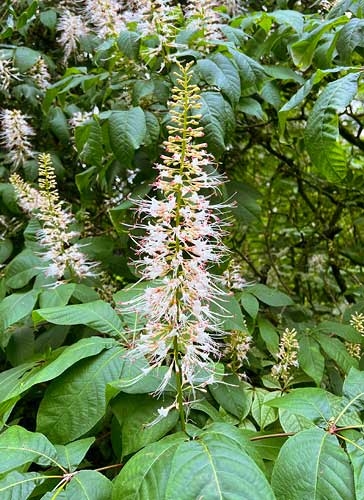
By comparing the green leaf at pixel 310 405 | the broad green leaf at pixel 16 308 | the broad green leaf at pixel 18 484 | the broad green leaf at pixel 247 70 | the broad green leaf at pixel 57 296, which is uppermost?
the broad green leaf at pixel 247 70

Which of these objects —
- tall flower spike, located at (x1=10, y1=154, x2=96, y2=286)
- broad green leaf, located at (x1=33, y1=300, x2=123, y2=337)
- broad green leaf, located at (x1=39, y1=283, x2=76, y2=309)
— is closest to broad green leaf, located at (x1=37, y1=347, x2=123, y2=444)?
broad green leaf, located at (x1=33, y1=300, x2=123, y2=337)

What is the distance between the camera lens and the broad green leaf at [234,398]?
1516 millimetres

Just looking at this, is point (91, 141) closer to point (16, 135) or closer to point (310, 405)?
point (16, 135)

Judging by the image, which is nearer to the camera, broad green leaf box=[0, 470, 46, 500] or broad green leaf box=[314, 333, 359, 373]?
broad green leaf box=[0, 470, 46, 500]

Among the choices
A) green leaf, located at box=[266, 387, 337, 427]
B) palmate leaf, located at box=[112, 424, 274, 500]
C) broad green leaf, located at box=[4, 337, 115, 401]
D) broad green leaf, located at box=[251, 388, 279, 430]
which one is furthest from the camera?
broad green leaf, located at box=[251, 388, 279, 430]

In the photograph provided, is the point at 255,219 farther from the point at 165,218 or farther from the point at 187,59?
the point at 165,218

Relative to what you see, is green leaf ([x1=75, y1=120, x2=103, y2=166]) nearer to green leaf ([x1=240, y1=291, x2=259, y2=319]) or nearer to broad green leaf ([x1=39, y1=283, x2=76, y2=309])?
broad green leaf ([x1=39, y1=283, x2=76, y2=309])

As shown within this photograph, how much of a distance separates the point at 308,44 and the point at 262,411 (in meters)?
1.15

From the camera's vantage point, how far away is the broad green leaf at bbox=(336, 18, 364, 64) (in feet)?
5.23

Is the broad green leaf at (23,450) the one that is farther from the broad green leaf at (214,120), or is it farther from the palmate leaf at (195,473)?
the broad green leaf at (214,120)


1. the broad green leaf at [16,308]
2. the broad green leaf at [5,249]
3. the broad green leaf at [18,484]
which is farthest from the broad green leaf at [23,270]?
the broad green leaf at [18,484]

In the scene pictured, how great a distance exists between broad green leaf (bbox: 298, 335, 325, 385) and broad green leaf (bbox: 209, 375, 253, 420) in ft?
0.62

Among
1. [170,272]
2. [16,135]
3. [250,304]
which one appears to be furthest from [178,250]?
[16,135]

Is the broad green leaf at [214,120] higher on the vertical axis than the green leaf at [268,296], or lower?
higher
